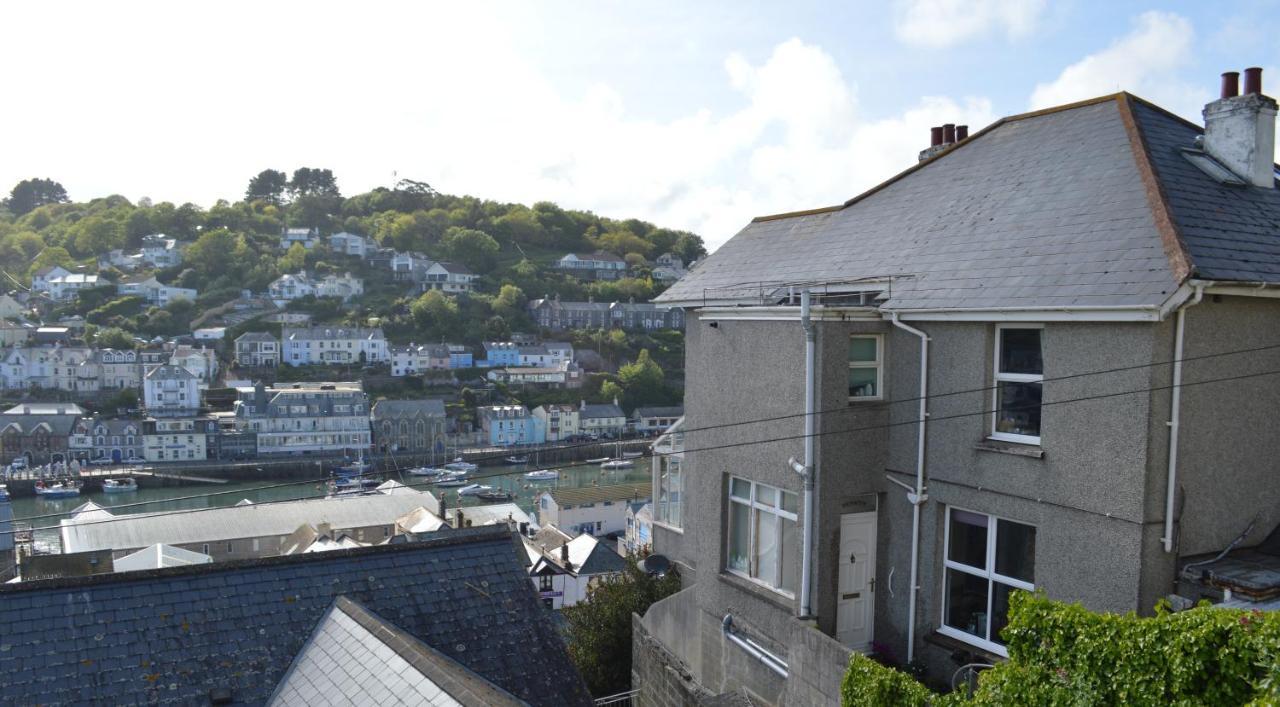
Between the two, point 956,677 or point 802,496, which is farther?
point 802,496

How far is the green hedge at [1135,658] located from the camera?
3.62 metres

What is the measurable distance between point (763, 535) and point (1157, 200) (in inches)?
180

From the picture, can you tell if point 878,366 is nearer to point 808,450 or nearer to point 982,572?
point 808,450

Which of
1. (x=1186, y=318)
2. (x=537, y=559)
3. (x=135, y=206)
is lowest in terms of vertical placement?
(x=537, y=559)

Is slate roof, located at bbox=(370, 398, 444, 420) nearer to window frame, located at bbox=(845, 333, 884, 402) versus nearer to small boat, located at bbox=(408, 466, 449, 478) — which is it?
small boat, located at bbox=(408, 466, 449, 478)

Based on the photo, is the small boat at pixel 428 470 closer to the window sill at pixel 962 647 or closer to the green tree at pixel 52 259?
the window sill at pixel 962 647

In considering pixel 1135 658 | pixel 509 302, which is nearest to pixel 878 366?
pixel 1135 658

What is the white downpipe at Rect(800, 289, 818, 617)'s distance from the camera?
754 cm

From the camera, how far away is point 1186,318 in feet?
19.6

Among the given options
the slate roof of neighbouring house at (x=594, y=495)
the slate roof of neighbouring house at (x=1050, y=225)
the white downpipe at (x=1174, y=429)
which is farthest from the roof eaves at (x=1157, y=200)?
the slate roof of neighbouring house at (x=594, y=495)

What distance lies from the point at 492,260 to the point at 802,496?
13104cm

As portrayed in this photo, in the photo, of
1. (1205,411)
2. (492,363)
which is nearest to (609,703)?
(1205,411)

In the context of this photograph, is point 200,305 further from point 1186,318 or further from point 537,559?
point 1186,318

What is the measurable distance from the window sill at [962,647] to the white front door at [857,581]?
672mm
